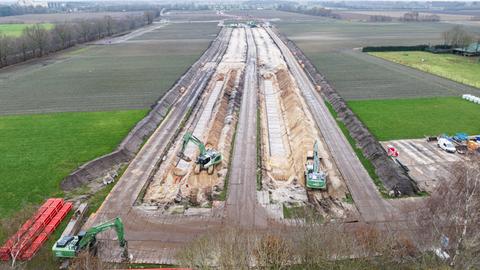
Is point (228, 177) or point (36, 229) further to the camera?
point (228, 177)

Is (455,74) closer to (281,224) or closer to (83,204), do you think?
(281,224)

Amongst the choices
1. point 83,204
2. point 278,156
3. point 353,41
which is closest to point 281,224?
point 278,156

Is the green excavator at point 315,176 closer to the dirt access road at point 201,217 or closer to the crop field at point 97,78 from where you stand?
the dirt access road at point 201,217

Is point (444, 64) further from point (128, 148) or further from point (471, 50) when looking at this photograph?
point (128, 148)

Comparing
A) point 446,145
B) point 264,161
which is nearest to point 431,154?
point 446,145

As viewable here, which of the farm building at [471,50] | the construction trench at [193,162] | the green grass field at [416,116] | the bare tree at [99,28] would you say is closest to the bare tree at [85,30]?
the bare tree at [99,28]

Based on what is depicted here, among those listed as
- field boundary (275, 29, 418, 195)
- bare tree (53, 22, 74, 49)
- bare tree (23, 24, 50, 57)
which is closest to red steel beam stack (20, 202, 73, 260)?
field boundary (275, 29, 418, 195)

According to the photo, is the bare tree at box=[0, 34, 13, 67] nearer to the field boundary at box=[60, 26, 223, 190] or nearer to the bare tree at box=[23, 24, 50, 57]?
the bare tree at box=[23, 24, 50, 57]

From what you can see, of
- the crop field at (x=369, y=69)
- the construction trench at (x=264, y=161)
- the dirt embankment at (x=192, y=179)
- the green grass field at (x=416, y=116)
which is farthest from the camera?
the crop field at (x=369, y=69)
